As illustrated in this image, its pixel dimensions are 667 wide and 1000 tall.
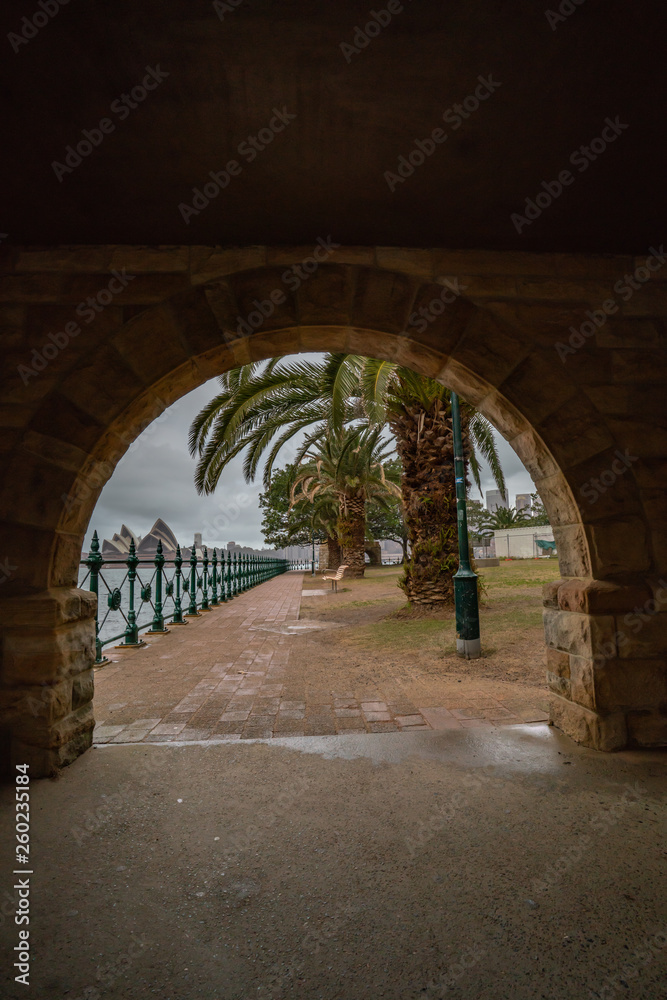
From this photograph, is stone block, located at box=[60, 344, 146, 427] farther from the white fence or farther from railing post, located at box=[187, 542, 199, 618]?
the white fence

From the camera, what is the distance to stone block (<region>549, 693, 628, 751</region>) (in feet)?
8.68

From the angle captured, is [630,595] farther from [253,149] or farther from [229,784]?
[253,149]

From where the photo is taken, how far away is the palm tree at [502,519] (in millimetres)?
50906

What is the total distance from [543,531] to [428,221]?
32.8 meters

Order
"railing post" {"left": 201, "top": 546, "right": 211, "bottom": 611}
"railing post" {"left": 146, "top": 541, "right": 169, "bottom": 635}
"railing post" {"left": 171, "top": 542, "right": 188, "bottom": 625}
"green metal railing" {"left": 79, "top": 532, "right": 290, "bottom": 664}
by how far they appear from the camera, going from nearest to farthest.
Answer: "green metal railing" {"left": 79, "top": 532, "right": 290, "bottom": 664} < "railing post" {"left": 146, "top": 541, "right": 169, "bottom": 635} < "railing post" {"left": 171, "top": 542, "right": 188, "bottom": 625} < "railing post" {"left": 201, "top": 546, "right": 211, "bottom": 611}

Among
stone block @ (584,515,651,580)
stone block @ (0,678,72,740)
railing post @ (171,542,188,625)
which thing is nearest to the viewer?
stone block @ (0,678,72,740)

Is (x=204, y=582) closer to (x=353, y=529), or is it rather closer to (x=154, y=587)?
(x=154, y=587)

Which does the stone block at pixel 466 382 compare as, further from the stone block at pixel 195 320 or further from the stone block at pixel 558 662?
the stone block at pixel 558 662

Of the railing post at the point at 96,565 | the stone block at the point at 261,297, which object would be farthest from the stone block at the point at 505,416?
the railing post at the point at 96,565

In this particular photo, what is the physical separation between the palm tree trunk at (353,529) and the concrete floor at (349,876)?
15134mm

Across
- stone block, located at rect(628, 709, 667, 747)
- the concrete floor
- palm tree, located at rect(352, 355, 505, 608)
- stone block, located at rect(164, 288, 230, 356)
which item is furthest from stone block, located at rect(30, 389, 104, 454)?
palm tree, located at rect(352, 355, 505, 608)

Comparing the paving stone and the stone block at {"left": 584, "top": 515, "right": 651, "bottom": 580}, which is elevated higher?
the stone block at {"left": 584, "top": 515, "right": 651, "bottom": 580}

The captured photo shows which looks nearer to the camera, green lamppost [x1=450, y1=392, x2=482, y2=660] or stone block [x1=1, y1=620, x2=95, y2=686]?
stone block [x1=1, y1=620, x2=95, y2=686]

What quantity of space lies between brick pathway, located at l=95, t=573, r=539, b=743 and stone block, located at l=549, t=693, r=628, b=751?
46cm
